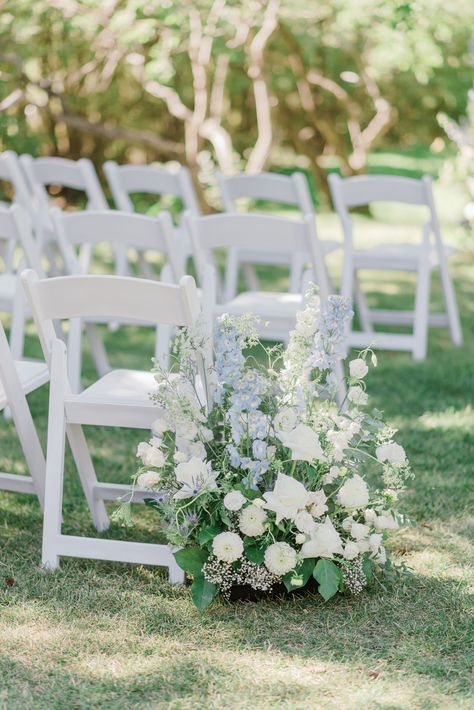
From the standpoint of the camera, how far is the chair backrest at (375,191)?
6273 millimetres

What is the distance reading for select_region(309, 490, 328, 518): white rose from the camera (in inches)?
127

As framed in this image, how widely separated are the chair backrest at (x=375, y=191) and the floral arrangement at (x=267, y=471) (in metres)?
3.09

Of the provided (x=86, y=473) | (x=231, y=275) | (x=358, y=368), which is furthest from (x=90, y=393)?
(x=231, y=275)

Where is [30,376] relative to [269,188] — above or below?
below

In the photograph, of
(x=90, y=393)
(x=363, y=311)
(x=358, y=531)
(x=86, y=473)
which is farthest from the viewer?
(x=363, y=311)

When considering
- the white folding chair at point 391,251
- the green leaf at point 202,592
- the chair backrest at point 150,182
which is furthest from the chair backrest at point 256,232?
the green leaf at point 202,592

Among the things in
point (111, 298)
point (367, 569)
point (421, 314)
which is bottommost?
point (421, 314)

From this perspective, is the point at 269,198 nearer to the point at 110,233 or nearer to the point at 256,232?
the point at 256,232

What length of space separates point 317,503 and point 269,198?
3.58 meters

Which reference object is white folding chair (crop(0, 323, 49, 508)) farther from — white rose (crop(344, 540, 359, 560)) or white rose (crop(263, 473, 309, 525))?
white rose (crop(344, 540, 359, 560))

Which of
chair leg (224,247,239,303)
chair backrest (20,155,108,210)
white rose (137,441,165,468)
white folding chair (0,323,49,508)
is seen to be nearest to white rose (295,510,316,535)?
white rose (137,441,165,468)

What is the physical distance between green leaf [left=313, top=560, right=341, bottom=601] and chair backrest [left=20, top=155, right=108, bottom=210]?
431 centimetres

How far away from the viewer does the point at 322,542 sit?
3.16m

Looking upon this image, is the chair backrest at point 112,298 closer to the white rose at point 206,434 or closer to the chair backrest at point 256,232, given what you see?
the white rose at point 206,434
